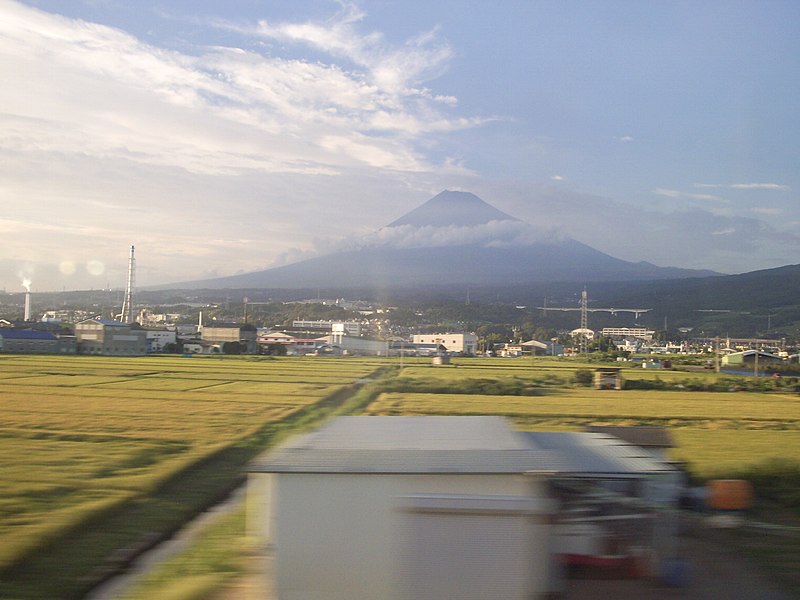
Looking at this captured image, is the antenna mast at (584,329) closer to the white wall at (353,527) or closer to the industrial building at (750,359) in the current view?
the industrial building at (750,359)

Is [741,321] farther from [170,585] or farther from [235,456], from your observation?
[170,585]

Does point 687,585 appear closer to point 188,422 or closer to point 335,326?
point 188,422

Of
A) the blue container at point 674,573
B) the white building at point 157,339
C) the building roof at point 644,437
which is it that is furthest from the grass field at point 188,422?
the blue container at point 674,573

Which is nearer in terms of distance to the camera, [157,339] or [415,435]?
[415,435]

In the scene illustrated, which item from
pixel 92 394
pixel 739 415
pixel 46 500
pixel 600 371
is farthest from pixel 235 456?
pixel 600 371

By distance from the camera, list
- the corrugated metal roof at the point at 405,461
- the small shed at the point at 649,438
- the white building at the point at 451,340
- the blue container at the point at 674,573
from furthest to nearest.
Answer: the white building at the point at 451,340, the small shed at the point at 649,438, the blue container at the point at 674,573, the corrugated metal roof at the point at 405,461

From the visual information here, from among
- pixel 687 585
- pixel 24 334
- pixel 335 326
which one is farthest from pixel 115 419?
pixel 335 326

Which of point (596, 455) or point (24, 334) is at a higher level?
point (24, 334)
